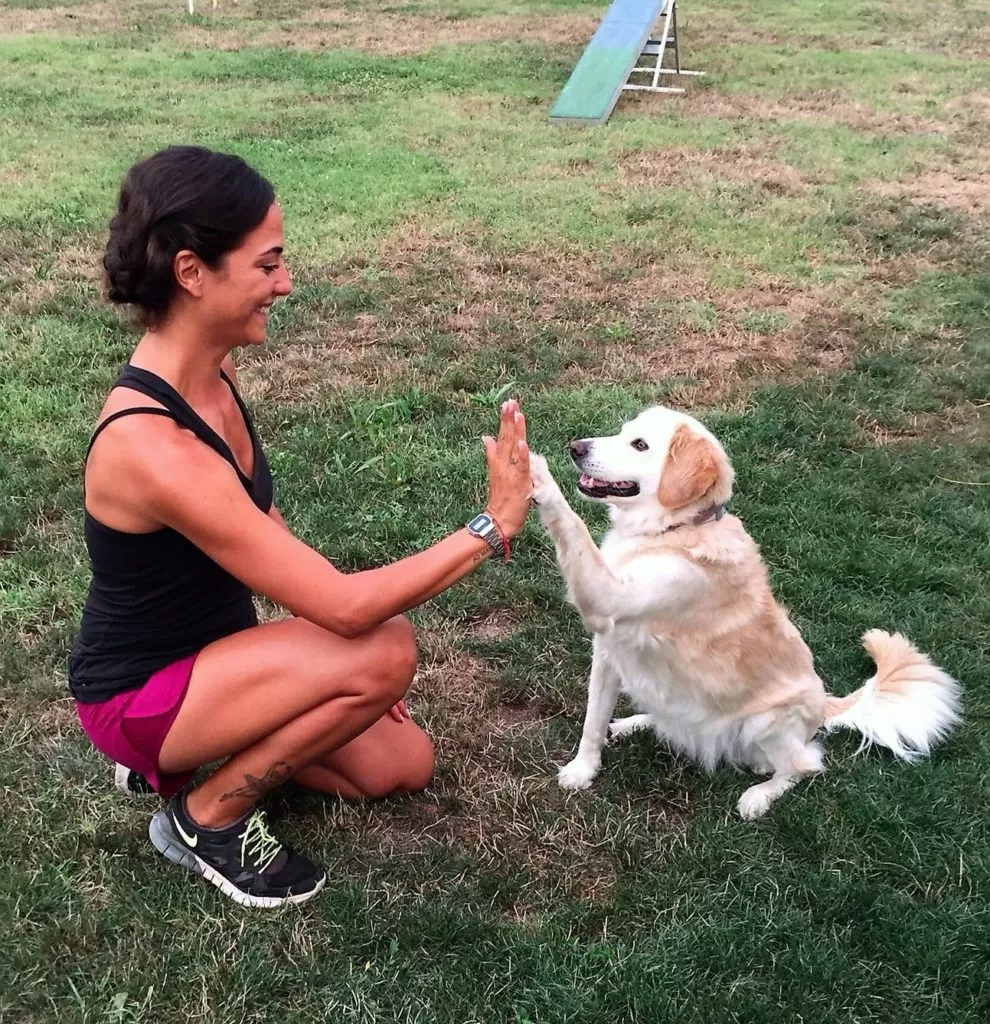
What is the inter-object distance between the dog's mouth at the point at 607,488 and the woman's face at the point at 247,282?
1062 mm

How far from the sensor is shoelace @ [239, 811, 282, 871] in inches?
98.3

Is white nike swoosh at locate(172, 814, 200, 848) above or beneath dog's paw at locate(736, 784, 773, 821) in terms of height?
above

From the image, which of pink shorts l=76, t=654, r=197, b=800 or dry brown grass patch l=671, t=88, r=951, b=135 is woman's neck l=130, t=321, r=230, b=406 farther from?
dry brown grass patch l=671, t=88, r=951, b=135

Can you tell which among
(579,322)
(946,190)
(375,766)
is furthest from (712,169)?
(375,766)

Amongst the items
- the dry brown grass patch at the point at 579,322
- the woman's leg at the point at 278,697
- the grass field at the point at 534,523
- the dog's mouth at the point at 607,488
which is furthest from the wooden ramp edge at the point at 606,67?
the woman's leg at the point at 278,697

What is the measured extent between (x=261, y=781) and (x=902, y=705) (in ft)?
6.34

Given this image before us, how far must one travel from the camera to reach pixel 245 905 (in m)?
2.48

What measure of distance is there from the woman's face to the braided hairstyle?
25 mm

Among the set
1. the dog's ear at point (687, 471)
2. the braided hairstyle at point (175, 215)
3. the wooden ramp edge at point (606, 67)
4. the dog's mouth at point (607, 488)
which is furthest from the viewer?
the wooden ramp edge at point (606, 67)

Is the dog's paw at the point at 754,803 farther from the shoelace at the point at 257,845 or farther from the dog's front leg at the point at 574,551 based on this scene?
the shoelace at the point at 257,845

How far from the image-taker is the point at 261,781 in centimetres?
246

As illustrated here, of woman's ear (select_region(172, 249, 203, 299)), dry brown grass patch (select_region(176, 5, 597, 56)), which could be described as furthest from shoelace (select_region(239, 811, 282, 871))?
dry brown grass patch (select_region(176, 5, 597, 56))

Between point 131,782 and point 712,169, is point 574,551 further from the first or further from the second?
point 712,169

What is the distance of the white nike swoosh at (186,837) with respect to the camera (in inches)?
98.5
